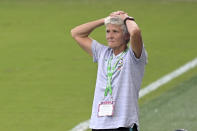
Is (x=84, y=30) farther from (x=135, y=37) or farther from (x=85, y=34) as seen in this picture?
(x=135, y=37)

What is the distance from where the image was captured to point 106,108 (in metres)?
6.83

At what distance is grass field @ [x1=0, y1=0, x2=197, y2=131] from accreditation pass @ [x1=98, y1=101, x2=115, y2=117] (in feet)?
11.0

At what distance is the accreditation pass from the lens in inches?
269

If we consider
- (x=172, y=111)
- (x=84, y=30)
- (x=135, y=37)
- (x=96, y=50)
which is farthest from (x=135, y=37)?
(x=172, y=111)

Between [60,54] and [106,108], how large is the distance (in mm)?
8698

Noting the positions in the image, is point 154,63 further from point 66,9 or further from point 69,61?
point 66,9

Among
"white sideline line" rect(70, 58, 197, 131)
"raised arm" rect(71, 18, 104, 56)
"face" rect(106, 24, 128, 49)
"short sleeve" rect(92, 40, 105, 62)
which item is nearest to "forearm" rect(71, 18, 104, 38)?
"raised arm" rect(71, 18, 104, 56)

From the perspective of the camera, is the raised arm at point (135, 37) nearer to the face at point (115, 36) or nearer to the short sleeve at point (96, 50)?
the face at point (115, 36)

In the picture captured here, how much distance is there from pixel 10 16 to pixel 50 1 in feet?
9.71

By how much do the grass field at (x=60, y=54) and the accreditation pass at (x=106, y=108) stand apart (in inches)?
132

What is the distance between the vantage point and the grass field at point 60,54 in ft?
36.7

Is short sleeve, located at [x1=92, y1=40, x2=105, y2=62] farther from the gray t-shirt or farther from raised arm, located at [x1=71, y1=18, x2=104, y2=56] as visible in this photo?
the gray t-shirt

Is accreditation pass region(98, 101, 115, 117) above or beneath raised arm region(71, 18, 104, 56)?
beneath


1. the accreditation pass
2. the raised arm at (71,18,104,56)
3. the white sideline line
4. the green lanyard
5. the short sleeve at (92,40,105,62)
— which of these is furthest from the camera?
the white sideline line
